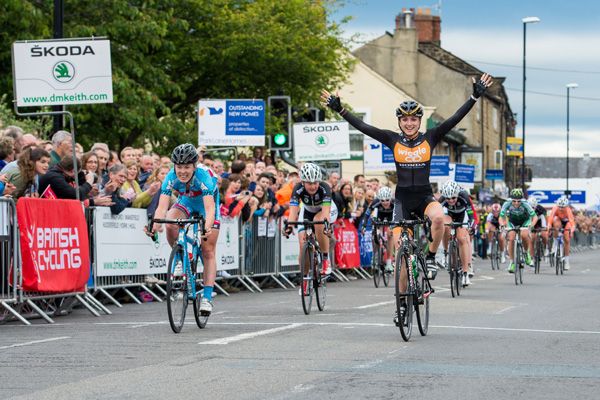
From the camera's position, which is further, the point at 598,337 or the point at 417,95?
the point at 417,95

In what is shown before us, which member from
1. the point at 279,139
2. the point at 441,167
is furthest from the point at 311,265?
the point at 441,167

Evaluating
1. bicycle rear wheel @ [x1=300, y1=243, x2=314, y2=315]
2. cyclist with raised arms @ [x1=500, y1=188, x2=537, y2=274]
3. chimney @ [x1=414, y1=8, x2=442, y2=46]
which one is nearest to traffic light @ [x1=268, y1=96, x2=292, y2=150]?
cyclist with raised arms @ [x1=500, y1=188, x2=537, y2=274]

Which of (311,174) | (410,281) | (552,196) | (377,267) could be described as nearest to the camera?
(410,281)

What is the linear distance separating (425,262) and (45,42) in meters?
7.16

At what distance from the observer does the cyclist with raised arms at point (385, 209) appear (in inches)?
989

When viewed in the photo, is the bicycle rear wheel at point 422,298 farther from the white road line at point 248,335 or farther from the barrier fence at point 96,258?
the barrier fence at point 96,258

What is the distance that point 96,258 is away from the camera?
17234 mm

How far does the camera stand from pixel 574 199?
109188 millimetres

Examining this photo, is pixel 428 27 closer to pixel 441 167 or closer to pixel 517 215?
pixel 441 167

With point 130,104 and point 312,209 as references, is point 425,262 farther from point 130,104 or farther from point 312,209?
point 130,104

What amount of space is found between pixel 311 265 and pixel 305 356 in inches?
230

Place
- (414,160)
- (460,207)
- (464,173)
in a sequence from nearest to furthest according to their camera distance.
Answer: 1. (414,160)
2. (460,207)
3. (464,173)

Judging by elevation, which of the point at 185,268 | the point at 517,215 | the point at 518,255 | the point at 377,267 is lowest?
the point at 377,267

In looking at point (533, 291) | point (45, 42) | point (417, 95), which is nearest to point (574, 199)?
point (417, 95)
